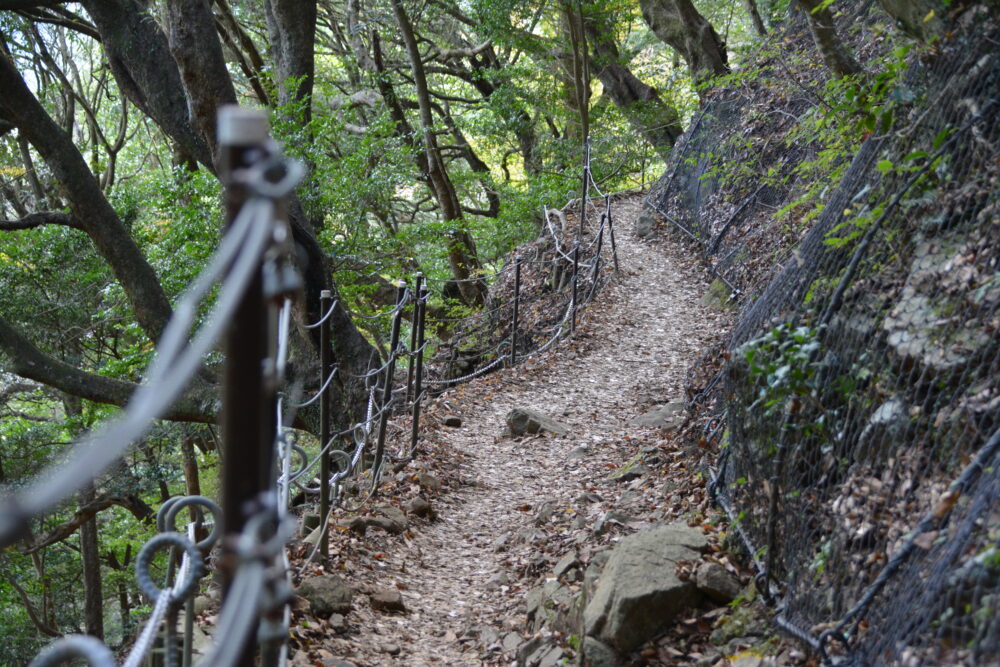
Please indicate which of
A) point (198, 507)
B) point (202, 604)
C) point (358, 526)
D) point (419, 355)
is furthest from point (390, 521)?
point (198, 507)

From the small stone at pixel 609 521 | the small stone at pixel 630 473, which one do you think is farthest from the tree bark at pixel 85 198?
the small stone at pixel 609 521

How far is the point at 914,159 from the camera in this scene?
4109 mm

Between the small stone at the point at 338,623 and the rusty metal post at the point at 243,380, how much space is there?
3.58 metres

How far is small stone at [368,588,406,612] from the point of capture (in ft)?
17.1

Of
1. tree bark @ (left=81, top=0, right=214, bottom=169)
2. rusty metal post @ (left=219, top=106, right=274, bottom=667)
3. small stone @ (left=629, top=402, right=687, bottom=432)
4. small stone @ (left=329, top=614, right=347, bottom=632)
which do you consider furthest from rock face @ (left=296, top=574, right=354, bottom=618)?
tree bark @ (left=81, top=0, right=214, bottom=169)

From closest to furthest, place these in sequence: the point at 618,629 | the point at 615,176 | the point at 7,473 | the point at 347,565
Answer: the point at 618,629, the point at 347,565, the point at 7,473, the point at 615,176

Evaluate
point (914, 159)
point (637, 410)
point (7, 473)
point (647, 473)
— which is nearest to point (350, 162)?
point (637, 410)

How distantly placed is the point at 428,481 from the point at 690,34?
11836mm

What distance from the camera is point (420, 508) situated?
680 centimetres

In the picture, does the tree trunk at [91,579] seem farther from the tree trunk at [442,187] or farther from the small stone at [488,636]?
the small stone at [488,636]

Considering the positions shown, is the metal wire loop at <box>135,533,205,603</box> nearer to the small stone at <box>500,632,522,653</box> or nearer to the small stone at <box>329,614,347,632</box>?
the small stone at <box>329,614,347,632</box>

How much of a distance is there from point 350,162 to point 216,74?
164 inches

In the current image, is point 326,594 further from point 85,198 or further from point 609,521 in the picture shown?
point 85,198

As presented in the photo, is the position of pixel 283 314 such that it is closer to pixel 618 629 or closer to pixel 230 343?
pixel 230 343
